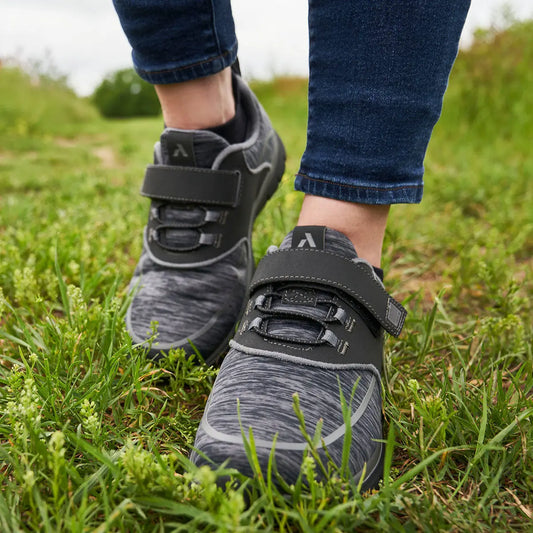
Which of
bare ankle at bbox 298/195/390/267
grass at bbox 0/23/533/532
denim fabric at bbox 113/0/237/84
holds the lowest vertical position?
grass at bbox 0/23/533/532

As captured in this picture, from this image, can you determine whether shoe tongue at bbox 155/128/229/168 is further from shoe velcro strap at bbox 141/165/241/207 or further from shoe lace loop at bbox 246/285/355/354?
shoe lace loop at bbox 246/285/355/354

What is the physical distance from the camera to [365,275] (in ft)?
3.53

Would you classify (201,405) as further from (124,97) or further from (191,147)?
(124,97)

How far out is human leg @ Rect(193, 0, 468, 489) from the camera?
0.92 m

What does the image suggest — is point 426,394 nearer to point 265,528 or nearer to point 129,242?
point 265,528

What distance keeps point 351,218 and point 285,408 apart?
0.45 meters

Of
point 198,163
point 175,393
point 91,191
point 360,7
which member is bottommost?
point 91,191

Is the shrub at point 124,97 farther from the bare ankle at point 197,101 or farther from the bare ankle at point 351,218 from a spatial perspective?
the bare ankle at point 351,218

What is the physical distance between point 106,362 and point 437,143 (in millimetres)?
5067

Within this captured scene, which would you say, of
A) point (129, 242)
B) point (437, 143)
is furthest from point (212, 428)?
point (437, 143)

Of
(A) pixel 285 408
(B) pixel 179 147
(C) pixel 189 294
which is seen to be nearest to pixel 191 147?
(B) pixel 179 147

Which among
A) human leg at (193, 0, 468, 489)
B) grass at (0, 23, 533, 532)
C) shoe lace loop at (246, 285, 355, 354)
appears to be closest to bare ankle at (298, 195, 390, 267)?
human leg at (193, 0, 468, 489)

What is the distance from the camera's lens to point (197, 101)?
4.62ft

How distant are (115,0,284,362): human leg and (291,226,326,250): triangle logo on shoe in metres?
0.36
